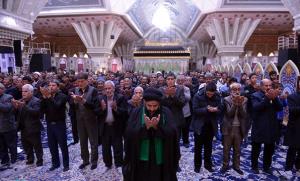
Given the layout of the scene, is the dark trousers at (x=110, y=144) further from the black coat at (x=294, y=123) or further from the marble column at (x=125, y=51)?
the marble column at (x=125, y=51)

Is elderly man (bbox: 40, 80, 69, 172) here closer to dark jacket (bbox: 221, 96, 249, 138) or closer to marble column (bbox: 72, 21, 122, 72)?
dark jacket (bbox: 221, 96, 249, 138)

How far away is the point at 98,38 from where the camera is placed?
22.0 metres

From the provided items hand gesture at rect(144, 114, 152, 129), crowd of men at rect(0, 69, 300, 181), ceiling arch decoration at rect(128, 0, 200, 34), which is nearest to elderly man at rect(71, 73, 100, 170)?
crowd of men at rect(0, 69, 300, 181)

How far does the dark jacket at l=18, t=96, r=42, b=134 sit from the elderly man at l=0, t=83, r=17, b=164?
18 cm

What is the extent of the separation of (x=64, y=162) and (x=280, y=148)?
4.54 m

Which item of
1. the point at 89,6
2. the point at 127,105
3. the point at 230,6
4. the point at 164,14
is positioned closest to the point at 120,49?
the point at 164,14

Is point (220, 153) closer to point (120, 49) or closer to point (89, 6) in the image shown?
point (89, 6)

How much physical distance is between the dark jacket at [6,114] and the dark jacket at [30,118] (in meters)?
0.17

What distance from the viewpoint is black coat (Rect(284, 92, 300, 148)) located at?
428 cm

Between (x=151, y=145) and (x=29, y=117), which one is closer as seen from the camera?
(x=151, y=145)

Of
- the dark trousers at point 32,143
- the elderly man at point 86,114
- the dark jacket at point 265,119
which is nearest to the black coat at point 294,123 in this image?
the dark jacket at point 265,119

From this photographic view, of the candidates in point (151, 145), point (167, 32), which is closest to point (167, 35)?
point (167, 32)

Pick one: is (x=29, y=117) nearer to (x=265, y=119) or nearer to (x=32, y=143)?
(x=32, y=143)

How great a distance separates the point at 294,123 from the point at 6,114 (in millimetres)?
4844
